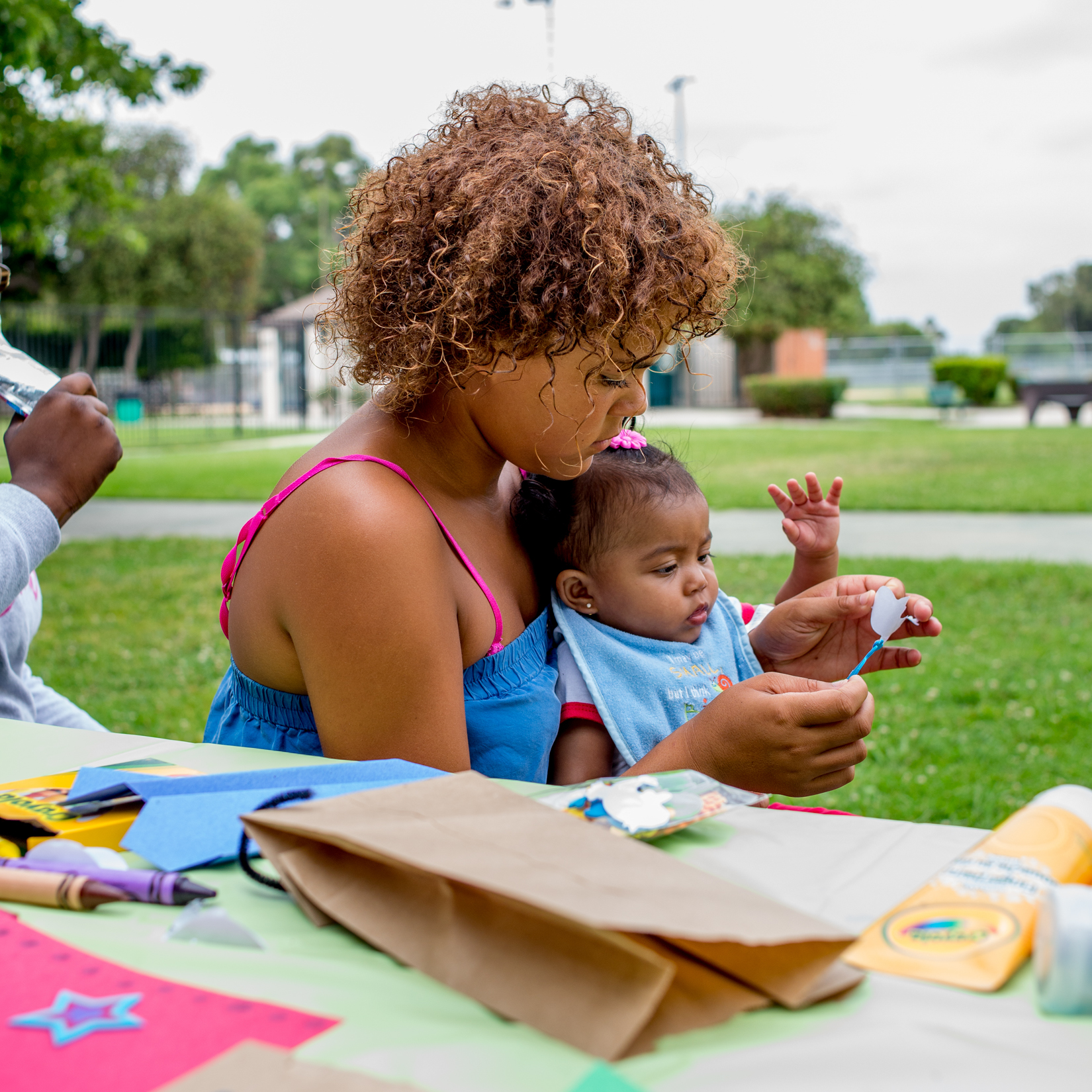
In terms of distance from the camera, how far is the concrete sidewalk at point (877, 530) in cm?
699

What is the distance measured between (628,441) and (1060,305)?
257 ft

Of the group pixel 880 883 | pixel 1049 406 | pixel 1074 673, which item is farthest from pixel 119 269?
pixel 880 883

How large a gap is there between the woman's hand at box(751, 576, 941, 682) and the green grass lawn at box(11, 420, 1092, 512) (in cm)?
445

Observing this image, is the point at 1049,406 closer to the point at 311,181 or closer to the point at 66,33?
the point at 66,33

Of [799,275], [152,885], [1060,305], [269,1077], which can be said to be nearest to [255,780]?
[152,885]

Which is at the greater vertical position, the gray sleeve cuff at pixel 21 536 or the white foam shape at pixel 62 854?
the gray sleeve cuff at pixel 21 536

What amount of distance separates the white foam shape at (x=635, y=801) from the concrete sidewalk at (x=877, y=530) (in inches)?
225

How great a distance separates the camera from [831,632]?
2070 millimetres

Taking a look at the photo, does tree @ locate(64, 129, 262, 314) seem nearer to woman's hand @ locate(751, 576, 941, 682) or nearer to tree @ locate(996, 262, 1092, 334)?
woman's hand @ locate(751, 576, 941, 682)

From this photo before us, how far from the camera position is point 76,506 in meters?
1.73

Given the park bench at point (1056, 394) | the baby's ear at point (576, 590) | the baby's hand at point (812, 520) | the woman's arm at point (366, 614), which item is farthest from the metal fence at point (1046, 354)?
the woman's arm at point (366, 614)

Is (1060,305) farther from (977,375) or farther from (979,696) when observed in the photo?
(979,696)

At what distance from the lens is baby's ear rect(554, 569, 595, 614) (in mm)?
1996

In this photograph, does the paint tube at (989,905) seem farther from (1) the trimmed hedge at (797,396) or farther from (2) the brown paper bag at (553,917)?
(1) the trimmed hedge at (797,396)
